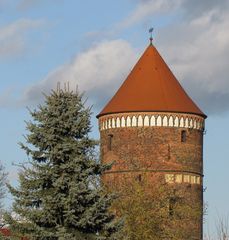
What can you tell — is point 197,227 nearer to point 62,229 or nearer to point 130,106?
point 130,106

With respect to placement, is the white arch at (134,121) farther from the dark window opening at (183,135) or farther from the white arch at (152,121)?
the dark window opening at (183,135)

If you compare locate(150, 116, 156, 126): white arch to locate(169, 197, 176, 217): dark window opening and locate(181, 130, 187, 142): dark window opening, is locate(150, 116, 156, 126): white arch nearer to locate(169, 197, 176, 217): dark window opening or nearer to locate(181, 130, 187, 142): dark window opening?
locate(181, 130, 187, 142): dark window opening

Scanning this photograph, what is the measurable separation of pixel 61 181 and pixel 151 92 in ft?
82.7

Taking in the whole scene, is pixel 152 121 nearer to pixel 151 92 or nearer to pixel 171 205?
pixel 151 92

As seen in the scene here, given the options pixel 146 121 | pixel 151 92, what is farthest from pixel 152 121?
pixel 151 92

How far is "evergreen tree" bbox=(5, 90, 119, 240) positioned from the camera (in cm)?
2236

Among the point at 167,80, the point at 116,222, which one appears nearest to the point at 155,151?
the point at 167,80

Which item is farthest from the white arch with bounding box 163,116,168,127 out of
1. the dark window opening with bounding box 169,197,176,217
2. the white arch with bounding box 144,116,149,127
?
the dark window opening with bounding box 169,197,176,217

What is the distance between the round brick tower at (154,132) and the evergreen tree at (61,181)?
21.1m

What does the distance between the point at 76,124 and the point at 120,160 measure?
23.1m

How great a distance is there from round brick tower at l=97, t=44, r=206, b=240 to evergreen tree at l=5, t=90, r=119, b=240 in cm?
2111

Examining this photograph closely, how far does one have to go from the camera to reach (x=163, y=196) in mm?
38969

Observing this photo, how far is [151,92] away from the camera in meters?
47.2

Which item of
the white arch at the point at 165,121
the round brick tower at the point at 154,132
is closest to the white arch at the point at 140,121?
the round brick tower at the point at 154,132
